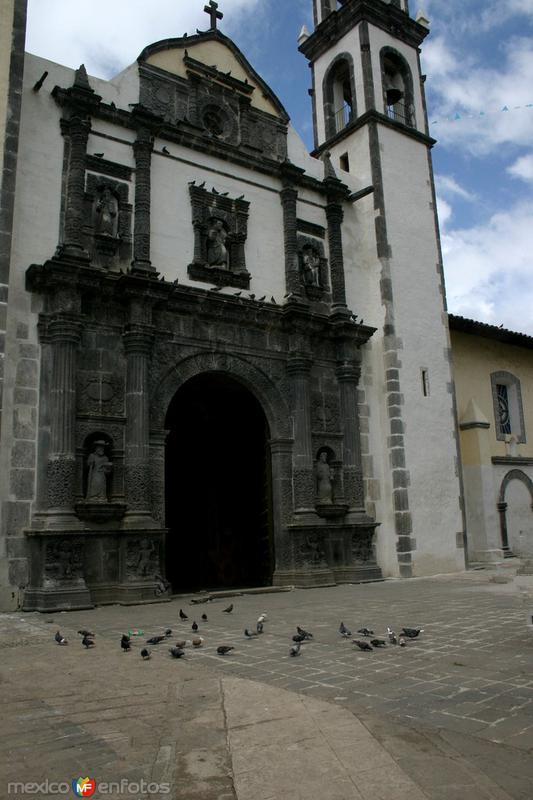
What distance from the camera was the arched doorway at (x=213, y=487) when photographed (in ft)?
45.3

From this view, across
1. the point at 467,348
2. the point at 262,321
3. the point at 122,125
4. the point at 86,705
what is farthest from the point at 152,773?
the point at 467,348

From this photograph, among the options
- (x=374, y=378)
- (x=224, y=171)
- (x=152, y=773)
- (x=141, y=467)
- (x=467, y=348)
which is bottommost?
(x=152, y=773)

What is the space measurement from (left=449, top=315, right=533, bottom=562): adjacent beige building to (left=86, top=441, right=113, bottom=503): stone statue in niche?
1021 cm

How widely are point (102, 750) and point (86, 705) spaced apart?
0.89m

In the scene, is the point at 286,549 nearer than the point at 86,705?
No

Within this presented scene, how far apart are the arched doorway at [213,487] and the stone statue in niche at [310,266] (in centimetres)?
276

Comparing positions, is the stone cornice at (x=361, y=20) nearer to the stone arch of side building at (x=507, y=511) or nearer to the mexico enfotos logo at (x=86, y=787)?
the stone arch of side building at (x=507, y=511)

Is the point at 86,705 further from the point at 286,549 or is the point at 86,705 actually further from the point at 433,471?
the point at 433,471

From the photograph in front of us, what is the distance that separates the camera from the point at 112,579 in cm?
1004

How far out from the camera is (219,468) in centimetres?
1555

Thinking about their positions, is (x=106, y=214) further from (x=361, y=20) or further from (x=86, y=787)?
(x=86, y=787)

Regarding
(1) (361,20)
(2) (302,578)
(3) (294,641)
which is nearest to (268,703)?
(3) (294,641)

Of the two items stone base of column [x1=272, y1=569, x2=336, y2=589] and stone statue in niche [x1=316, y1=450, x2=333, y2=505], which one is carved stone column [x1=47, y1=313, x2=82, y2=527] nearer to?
stone base of column [x1=272, y1=569, x2=336, y2=589]

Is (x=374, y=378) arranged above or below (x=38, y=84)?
below
